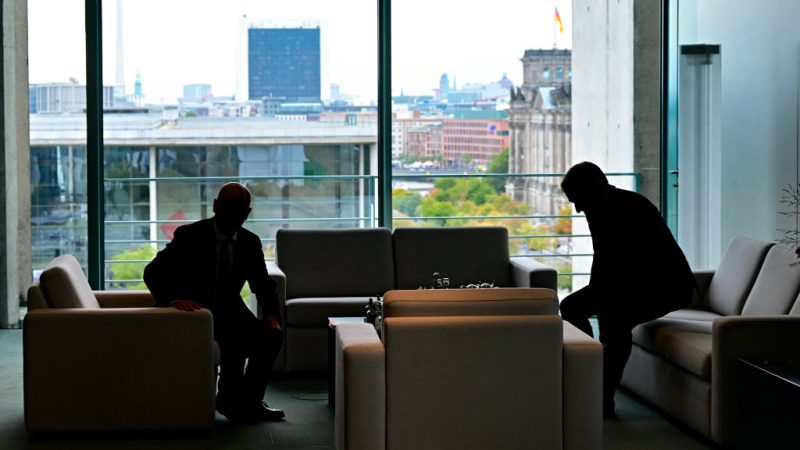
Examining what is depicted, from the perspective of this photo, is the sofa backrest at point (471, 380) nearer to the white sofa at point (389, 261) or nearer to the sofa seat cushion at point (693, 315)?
the sofa seat cushion at point (693, 315)

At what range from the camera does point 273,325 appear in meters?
5.20

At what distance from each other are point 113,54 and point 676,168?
12.6 feet

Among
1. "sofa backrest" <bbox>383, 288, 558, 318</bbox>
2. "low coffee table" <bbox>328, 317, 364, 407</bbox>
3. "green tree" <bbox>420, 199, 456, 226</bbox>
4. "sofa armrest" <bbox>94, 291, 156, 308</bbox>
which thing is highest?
"green tree" <bbox>420, 199, 456, 226</bbox>

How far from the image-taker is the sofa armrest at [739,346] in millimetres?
4641

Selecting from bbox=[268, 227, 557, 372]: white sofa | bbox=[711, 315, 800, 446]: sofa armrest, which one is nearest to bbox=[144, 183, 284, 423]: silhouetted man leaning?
bbox=[268, 227, 557, 372]: white sofa

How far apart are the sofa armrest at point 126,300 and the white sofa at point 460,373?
6.18ft

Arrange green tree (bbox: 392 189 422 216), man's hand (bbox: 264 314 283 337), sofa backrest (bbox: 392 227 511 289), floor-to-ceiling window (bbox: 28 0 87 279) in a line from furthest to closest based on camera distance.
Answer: green tree (bbox: 392 189 422 216) → floor-to-ceiling window (bbox: 28 0 87 279) → sofa backrest (bbox: 392 227 511 289) → man's hand (bbox: 264 314 283 337)

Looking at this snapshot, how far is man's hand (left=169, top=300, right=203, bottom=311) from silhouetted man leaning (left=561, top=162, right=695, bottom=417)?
1.77 meters

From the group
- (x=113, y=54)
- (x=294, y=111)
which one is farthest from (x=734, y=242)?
(x=113, y=54)

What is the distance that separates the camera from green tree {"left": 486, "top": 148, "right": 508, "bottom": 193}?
8.38m

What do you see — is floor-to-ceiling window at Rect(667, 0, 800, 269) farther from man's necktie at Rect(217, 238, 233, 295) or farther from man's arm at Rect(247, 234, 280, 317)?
man's necktie at Rect(217, 238, 233, 295)

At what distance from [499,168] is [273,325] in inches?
139

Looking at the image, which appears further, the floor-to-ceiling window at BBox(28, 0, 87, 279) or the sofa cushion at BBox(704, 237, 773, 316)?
the floor-to-ceiling window at BBox(28, 0, 87, 279)

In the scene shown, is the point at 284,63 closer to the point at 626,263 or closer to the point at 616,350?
the point at 626,263
